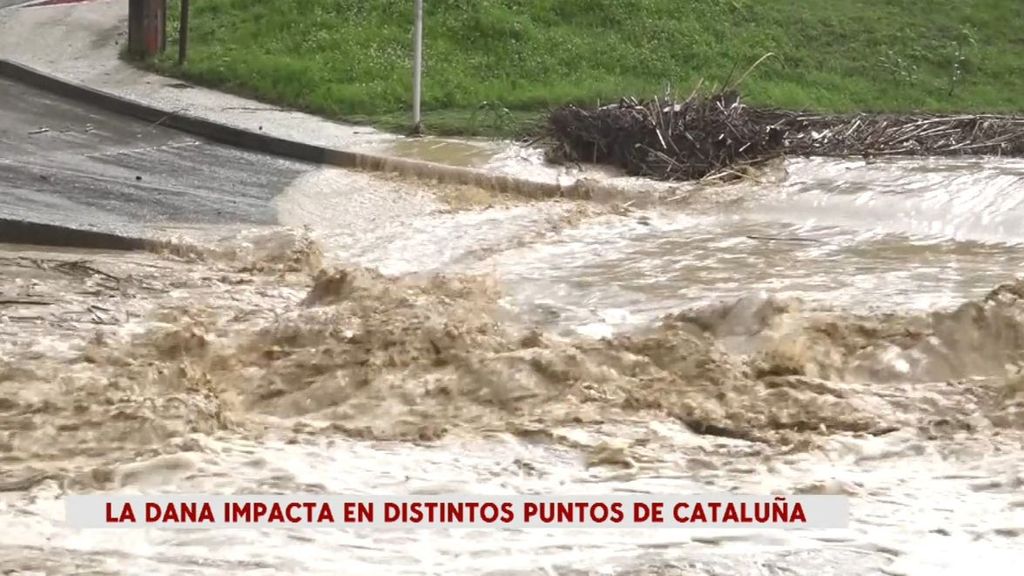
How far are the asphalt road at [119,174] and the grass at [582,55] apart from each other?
221cm

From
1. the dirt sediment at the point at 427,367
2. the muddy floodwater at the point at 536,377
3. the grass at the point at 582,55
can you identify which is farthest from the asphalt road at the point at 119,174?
the grass at the point at 582,55

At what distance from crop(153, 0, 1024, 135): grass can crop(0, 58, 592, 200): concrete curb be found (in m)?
1.55

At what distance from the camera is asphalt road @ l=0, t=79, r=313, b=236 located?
9.50 metres

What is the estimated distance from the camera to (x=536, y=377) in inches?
263

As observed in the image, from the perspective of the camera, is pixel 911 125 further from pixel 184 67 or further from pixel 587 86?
pixel 184 67

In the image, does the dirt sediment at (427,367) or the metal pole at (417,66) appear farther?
the metal pole at (417,66)

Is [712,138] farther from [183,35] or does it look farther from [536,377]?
[183,35]

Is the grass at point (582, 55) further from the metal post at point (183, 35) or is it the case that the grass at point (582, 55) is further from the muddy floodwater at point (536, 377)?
the muddy floodwater at point (536, 377)

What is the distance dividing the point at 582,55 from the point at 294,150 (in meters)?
5.81

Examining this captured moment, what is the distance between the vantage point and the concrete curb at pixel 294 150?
1104cm

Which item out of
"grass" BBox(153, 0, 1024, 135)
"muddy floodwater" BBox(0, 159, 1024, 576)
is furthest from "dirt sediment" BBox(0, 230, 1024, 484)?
"grass" BBox(153, 0, 1024, 135)

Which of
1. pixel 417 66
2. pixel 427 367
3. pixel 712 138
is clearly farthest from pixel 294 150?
pixel 427 367

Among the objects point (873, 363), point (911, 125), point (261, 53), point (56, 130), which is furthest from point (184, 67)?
point (873, 363)

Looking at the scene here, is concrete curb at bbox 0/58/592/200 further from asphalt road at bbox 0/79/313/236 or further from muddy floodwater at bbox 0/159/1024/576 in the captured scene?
muddy floodwater at bbox 0/159/1024/576
